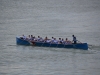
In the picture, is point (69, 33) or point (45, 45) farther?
point (69, 33)

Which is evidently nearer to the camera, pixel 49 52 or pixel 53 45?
pixel 49 52

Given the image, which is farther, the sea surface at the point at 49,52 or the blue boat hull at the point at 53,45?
the blue boat hull at the point at 53,45

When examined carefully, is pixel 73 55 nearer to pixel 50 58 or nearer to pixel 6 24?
pixel 50 58

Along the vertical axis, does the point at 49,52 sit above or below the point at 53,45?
below

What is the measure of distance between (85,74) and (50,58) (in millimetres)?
6441

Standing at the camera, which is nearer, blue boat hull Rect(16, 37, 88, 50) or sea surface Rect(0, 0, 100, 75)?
sea surface Rect(0, 0, 100, 75)

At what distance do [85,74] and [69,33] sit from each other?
828 inches

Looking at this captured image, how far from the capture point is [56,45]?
5281cm

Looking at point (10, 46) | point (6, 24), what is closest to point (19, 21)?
point (6, 24)

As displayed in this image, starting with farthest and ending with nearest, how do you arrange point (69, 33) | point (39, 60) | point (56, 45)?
point (69, 33) < point (56, 45) < point (39, 60)

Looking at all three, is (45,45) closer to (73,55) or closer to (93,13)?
(73,55)

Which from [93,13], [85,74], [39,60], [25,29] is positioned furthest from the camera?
[93,13]

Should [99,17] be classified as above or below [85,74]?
above

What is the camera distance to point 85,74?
43188 mm
